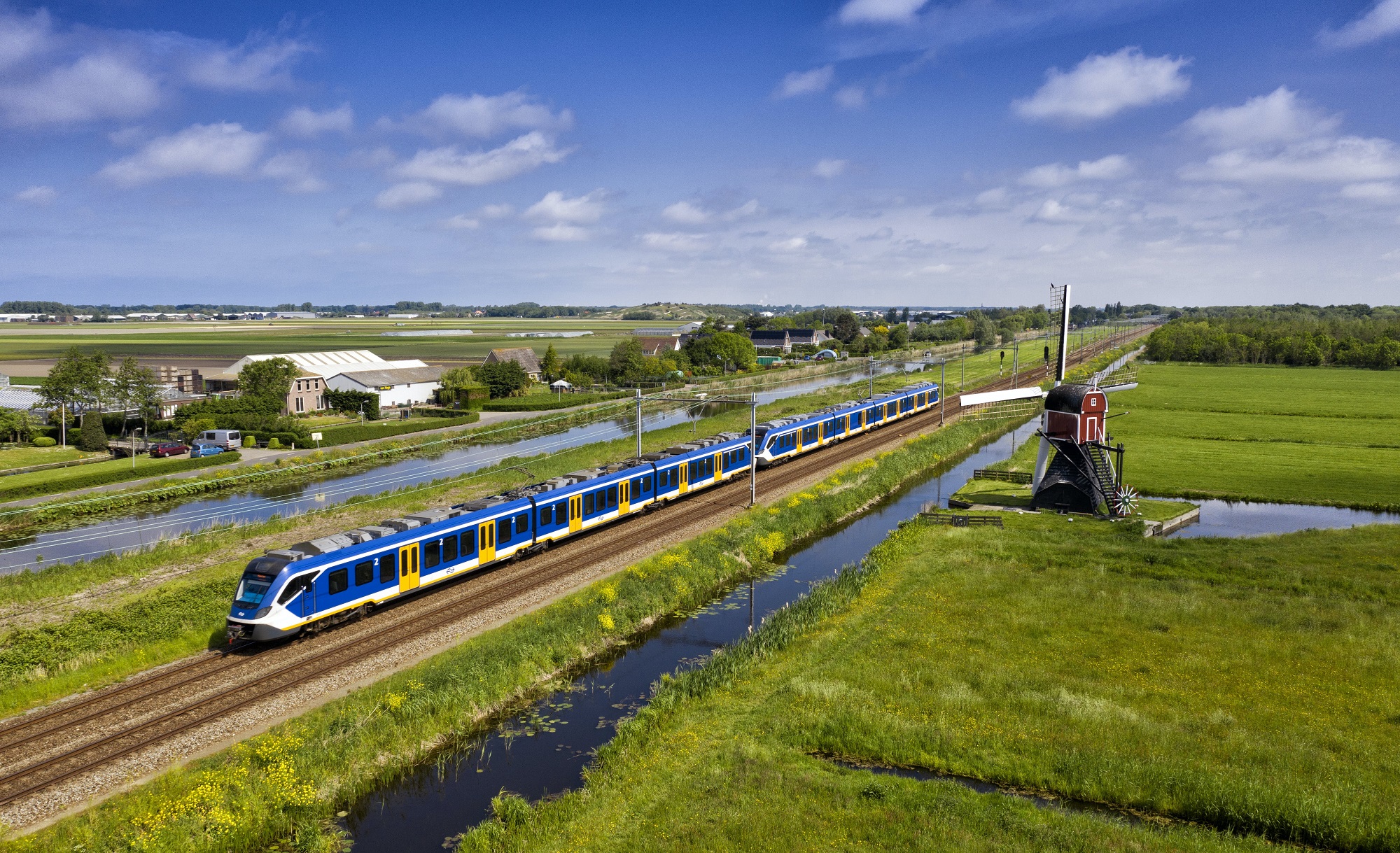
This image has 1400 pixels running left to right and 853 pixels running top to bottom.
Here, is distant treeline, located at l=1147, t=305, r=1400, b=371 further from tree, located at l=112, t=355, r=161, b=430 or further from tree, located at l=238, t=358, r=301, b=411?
tree, located at l=112, t=355, r=161, b=430

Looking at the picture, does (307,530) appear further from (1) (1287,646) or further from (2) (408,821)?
(1) (1287,646)

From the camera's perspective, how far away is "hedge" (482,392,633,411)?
9212 centimetres

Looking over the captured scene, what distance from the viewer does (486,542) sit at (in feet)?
106

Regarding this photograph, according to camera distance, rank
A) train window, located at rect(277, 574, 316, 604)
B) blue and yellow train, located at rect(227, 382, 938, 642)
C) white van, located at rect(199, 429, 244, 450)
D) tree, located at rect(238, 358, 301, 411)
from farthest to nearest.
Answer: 1. tree, located at rect(238, 358, 301, 411)
2. white van, located at rect(199, 429, 244, 450)
3. blue and yellow train, located at rect(227, 382, 938, 642)
4. train window, located at rect(277, 574, 316, 604)

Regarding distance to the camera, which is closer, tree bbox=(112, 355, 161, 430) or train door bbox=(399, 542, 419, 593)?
train door bbox=(399, 542, 419, 593)

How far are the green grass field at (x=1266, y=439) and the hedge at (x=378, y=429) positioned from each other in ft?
199

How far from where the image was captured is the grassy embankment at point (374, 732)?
16281 millimetres

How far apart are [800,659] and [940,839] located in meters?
9.47

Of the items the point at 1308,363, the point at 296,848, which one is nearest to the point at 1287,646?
the point at 296,848

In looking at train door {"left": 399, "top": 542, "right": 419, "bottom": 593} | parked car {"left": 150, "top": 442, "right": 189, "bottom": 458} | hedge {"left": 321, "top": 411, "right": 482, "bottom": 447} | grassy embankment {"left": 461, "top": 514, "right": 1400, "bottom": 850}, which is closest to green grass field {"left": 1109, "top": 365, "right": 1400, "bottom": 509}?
grassy embankment {"left": 461, "top": 514, "right": 1400, "bottom": 850}

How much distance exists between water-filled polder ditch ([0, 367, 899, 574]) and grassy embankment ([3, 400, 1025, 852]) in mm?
24051

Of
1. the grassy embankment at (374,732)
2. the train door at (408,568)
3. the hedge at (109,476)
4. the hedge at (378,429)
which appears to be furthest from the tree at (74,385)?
the grassy embankment at (374,732)

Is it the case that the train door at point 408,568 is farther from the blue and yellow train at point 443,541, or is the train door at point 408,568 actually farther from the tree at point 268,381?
the tree at point 268,381

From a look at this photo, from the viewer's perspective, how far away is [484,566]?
33750mm
